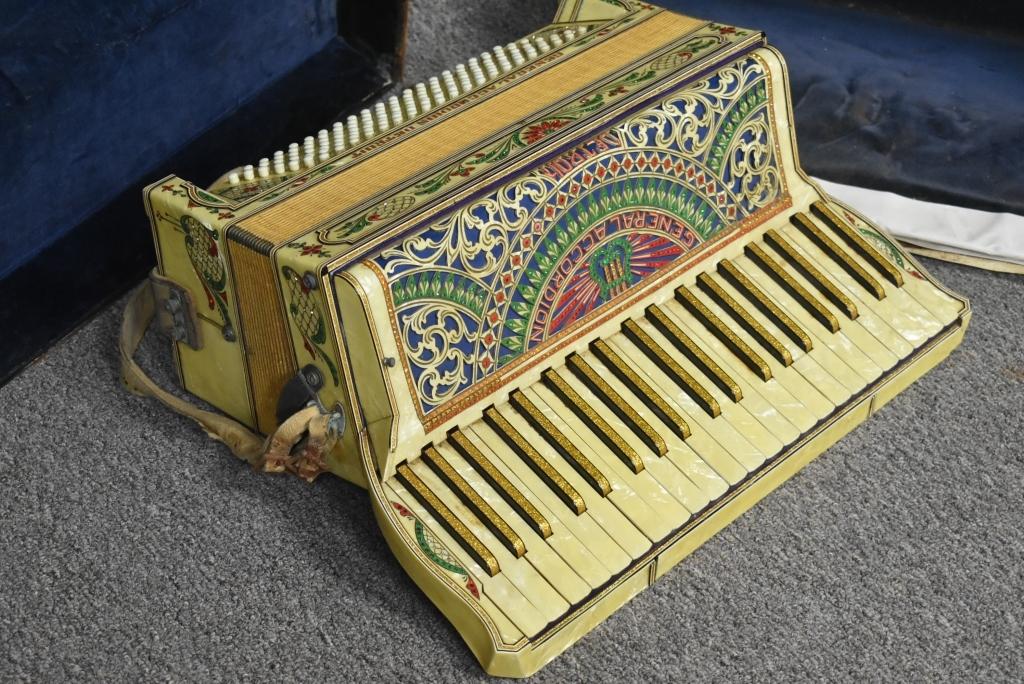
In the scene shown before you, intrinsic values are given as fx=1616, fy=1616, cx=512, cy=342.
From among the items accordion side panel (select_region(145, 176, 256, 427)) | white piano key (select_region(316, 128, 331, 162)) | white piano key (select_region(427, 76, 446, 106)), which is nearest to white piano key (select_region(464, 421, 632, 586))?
accordion side panel (select_region(145, 176, 256, 427))

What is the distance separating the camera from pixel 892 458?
10.4 ft

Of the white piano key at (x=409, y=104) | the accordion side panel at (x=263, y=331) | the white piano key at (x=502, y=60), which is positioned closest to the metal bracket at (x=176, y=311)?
the accordion side panel at (x=263, y=331)

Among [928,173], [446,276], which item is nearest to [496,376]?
[446,276]

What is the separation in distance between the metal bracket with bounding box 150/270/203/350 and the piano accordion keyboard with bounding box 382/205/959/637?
539 mm

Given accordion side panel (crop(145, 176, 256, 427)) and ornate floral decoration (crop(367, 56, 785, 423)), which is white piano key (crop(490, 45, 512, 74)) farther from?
accordion side panel (crop(145, 176, 256, 427))

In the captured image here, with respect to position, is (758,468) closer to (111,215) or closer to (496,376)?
(496,376)

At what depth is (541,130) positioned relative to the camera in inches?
120

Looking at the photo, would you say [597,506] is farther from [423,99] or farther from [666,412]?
[423,99]

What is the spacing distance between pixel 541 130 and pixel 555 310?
0.34 meters

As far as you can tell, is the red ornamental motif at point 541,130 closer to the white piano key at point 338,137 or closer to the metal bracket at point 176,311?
the white piano key at point 338,137

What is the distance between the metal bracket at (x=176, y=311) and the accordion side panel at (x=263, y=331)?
0.13 m

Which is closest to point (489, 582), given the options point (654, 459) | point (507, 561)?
point (507, 561)

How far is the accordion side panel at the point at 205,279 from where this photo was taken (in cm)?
292

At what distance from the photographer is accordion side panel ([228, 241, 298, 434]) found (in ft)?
9.39
